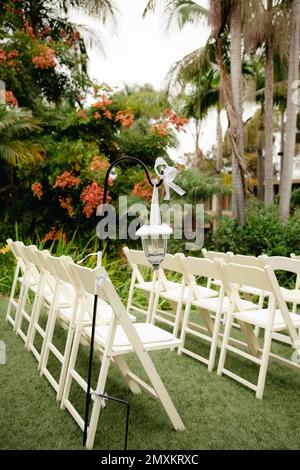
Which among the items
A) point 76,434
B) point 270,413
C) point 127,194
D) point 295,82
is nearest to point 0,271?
point 127,194

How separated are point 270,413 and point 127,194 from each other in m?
5.46

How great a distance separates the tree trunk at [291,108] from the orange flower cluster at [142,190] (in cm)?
272

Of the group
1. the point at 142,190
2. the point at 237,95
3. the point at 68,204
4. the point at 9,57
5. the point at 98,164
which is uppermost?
the point at 9,57

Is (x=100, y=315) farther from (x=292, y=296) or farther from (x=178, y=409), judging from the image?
(x=292, y=296)

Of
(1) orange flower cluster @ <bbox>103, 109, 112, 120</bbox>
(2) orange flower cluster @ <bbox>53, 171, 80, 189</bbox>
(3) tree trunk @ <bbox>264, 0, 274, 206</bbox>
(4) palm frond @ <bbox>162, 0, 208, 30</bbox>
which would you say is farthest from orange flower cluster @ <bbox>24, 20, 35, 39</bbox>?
(3) tree trunk @ <bbox>264, 0, 274, 206</bbox>

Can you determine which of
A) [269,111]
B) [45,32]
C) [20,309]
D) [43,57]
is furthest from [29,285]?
[269,111]

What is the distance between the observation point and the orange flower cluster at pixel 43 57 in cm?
859

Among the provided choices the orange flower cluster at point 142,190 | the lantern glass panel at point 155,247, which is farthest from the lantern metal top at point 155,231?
the orange flower cluster at point 142,190

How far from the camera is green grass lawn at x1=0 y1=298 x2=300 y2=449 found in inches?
94.5

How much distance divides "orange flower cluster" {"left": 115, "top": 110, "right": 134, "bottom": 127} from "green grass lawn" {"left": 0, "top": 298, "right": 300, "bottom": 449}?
16.5ft

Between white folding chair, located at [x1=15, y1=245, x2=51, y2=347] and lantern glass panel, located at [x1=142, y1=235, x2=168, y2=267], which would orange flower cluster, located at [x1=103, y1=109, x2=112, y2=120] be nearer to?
white folding chair, located at [x1=15, y1=245, x2=51, y2=347]

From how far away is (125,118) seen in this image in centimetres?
757

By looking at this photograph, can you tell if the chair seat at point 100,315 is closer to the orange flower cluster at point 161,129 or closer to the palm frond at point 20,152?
the palm frond at point 20,152

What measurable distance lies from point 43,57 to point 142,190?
372 centimetres
